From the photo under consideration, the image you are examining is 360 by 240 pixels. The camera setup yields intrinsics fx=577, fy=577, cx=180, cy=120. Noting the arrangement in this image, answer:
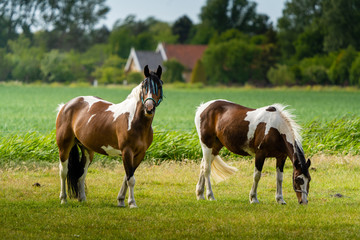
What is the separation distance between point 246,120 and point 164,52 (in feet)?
282

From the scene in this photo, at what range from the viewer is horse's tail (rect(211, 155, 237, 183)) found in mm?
10289

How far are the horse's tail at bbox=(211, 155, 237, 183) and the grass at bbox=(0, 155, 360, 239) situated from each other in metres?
0.32

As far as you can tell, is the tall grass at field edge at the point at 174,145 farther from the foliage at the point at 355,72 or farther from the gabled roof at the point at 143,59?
the gabled roof at the point at 143,59

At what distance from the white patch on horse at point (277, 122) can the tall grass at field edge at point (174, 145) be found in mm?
4616

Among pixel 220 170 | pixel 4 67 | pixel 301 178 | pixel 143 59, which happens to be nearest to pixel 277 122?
pixel 301 178

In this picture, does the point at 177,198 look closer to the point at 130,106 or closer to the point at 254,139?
the point at 254,139

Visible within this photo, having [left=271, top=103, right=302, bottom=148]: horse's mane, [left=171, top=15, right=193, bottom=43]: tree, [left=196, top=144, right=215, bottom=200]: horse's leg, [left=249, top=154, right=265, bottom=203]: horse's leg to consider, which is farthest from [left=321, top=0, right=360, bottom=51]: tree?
[left=249, top=154, right=265, bottom=203]: horse's leg

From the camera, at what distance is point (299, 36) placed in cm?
7862

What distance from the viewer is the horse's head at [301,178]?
8797 mm

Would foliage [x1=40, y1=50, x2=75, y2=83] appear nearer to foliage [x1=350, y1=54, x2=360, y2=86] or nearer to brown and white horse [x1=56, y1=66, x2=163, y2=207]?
foliage [x1=350, y1=54, x2=360, y2=86]

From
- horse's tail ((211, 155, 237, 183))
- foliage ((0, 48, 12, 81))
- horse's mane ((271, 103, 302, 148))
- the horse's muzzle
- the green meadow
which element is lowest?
foliage ((0, 48, 12, 81))

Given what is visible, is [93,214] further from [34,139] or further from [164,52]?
[164,52]

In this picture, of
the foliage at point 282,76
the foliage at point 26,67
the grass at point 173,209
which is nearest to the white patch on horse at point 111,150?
the grass at point 173,209

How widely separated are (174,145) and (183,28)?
10561cm
